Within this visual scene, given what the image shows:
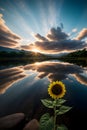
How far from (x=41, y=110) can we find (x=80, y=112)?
154cm

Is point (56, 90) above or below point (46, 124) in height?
above

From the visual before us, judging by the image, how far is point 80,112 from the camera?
6262 mm

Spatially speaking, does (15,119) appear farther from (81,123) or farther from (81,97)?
(81,97)

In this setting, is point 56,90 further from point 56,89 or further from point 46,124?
point 46,124

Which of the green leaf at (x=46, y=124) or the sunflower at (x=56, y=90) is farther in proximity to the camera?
the sunflower at (x=56, y=90)

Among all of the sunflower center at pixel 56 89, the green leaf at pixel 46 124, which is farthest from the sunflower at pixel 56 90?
the green leaf at pixel 46 124

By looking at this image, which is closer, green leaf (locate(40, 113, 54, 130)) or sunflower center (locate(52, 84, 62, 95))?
green leaf (locate(40, 113, 54, 130))

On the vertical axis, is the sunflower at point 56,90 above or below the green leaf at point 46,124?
above

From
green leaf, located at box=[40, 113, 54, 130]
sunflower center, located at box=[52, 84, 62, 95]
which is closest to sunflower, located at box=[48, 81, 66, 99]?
sunflower center, located at box=[52, 84, 62, 95]

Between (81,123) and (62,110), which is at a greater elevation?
(62,110)

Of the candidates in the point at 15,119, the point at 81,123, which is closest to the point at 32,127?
the point at 15,119

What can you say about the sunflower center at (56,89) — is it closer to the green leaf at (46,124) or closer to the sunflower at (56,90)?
the sunflower at (56,90)

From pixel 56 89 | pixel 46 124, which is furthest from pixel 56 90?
pixel 46 124

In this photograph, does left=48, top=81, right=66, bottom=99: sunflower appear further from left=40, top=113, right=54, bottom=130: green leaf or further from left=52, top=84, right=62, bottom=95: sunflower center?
left=40, top=113, right=54, bottom=130: green leaf
